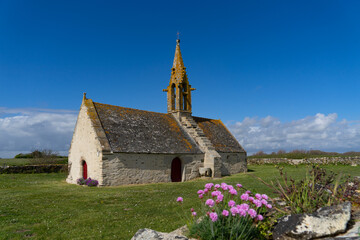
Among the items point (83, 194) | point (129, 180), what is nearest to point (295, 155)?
point (129, 180)

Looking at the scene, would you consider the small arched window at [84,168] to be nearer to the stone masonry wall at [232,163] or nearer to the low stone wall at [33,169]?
the low stone wall at [33,169]

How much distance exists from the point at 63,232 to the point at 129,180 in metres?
11.0

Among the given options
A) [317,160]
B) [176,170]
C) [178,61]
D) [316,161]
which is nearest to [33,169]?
[176,170]

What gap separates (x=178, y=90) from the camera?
27.1 m

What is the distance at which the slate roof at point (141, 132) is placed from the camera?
64.7 ft

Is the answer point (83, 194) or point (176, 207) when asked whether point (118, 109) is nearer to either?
point (83, 194)

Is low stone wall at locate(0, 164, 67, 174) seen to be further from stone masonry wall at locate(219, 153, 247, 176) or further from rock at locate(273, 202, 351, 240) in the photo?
rock at locate(273, 202, 351, 240)

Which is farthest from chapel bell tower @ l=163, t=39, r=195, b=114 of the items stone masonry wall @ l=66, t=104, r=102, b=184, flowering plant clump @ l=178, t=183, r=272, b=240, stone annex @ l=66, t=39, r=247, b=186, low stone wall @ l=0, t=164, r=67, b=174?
flowering plant clump @ l=178, t=183, r=272, b=240

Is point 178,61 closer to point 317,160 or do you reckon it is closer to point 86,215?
point 86,215

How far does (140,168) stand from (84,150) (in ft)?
14.7

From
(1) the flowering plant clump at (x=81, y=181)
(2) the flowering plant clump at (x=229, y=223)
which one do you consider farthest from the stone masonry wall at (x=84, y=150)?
(2) the flowering plant clump at (x=229, y=223)

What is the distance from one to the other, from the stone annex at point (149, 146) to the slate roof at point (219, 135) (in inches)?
5.8

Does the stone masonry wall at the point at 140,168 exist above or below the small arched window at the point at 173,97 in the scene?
below

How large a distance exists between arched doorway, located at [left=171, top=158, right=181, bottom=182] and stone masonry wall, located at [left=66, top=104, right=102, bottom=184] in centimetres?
615
